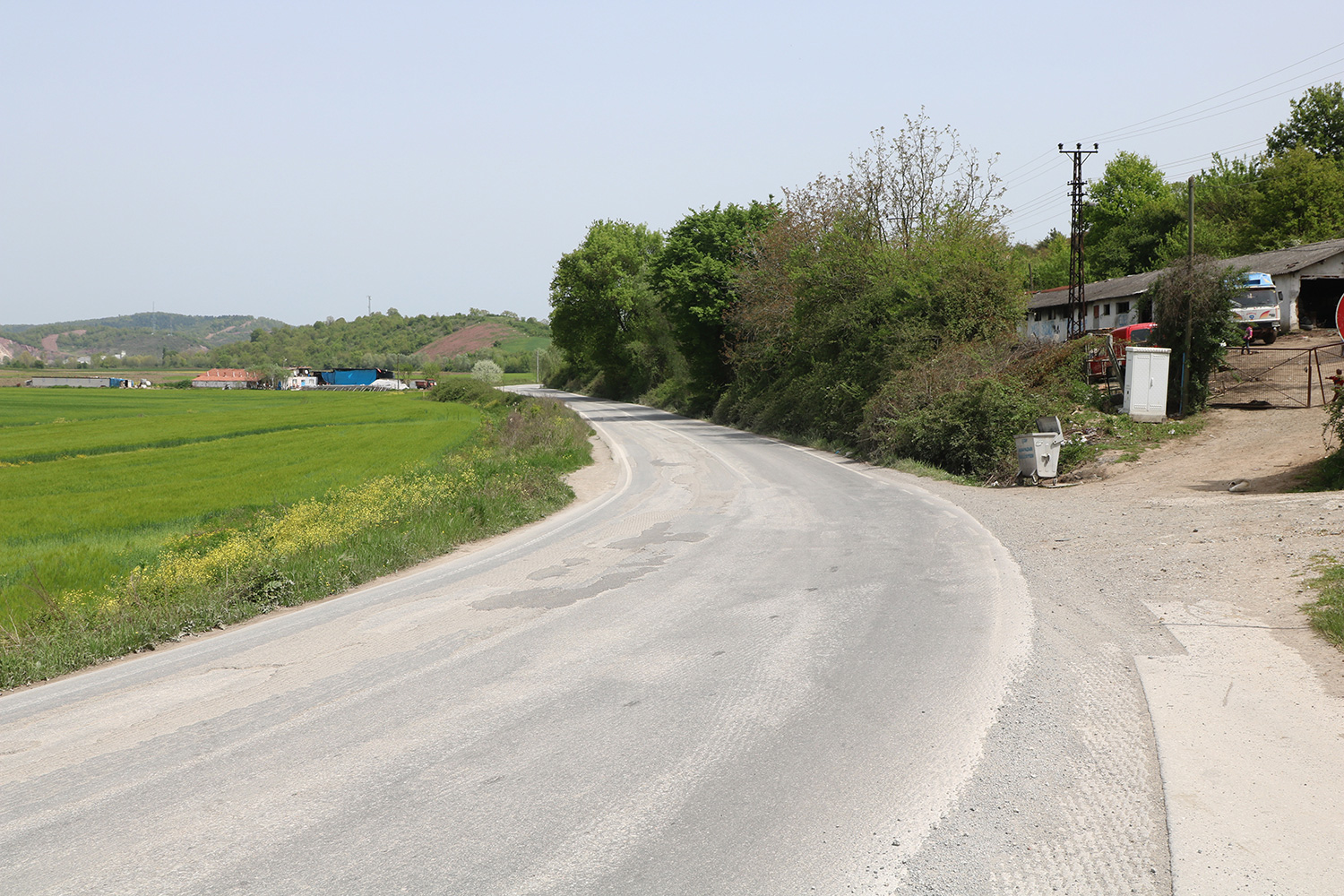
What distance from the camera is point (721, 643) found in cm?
745

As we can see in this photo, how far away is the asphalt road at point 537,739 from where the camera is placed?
155 inches

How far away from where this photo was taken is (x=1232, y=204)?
6825 cm

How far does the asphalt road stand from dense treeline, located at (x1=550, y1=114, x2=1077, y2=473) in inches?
559

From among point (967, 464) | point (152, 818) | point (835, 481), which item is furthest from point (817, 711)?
point (967, 464)

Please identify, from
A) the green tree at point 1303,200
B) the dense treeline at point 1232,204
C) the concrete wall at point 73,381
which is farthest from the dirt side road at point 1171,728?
the concrete wall at point 73,381

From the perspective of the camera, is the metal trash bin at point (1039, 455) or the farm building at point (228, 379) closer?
the metal trash bin at point (1039, 455)

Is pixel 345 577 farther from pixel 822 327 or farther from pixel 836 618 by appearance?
pixel 822 327

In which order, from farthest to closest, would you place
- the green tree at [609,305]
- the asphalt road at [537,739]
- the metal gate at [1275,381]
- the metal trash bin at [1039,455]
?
the green tree at [609,305], the metal gate at [1275,381], the metal trash bin at [1039,455], the asphalt road at [537,739]

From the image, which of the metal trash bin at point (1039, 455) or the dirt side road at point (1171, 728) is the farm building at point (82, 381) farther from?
the dirt side road at point (1171, 728)

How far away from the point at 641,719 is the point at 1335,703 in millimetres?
4450

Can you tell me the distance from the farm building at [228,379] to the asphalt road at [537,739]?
152175 millimetres

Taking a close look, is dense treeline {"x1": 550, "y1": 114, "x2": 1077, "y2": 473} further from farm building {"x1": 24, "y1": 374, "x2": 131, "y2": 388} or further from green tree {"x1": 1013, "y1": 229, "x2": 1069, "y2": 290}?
farm building {"x1": 24, "y1": 374, "x2": 131, "y2": 388}

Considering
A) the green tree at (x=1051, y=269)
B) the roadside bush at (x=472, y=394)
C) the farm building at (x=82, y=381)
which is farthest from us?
the farm building at (x=82, y=381)

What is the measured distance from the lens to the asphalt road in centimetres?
393
